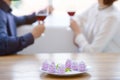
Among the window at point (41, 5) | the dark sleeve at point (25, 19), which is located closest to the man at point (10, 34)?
the dark sleeve at point (25, 19)

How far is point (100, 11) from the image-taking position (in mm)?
2688

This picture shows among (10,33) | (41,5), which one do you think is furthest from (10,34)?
(41,5)

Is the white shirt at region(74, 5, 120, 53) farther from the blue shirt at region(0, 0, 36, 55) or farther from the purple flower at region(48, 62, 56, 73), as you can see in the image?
the purple flower at region(48, 62, 56, 73)

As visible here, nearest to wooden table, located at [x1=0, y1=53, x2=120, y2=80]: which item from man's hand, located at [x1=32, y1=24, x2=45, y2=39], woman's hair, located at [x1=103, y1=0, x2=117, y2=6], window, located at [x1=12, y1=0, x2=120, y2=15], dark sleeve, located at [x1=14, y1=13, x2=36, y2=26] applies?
man's hand, located at [x1=32, y1=24, x2=45, y2=39]

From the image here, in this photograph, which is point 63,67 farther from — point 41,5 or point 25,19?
point 41,5

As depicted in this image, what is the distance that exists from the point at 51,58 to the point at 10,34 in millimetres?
607

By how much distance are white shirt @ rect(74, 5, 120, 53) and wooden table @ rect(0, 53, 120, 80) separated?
332 millimetres

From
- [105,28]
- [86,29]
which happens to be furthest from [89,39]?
[105,28]

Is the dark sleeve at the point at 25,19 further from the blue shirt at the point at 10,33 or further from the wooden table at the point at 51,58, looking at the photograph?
the wooden table at the point at 51,58

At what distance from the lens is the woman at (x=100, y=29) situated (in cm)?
248

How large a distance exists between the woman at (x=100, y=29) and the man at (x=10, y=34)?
40 centimetres

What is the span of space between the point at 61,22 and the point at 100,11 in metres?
0.49

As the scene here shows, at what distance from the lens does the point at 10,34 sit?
2.53m

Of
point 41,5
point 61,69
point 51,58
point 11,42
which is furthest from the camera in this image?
point 41,5
